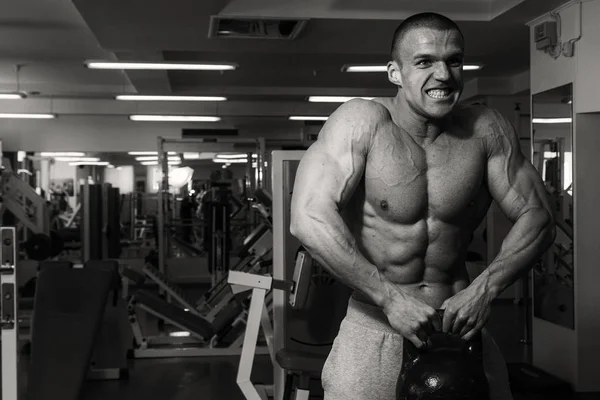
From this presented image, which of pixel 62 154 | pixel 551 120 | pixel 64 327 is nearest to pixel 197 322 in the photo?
pixel 64 327

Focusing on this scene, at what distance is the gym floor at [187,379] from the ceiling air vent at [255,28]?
2.20 metres

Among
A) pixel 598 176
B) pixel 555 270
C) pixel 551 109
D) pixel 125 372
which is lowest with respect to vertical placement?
pixel 125 372

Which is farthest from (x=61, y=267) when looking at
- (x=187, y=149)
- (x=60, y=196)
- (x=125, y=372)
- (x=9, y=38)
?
(x=60, y=196)

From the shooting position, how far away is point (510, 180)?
1.63 m

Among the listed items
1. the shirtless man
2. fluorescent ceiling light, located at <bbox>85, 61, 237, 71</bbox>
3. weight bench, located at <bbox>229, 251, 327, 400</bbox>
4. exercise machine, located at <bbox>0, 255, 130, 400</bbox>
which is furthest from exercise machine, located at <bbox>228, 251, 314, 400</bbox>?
fluorescent ceiling light, located at <bbox>85, 61, 237, 71</bbox>

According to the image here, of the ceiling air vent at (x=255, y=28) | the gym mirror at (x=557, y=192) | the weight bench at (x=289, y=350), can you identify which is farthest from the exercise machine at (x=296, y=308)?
the ceiling air vent at (x=255, y=28)

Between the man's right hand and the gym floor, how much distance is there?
2.96 meters

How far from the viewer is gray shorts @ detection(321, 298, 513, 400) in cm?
162

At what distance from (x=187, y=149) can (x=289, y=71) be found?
303 centimetres

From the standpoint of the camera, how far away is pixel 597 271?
4.31 m

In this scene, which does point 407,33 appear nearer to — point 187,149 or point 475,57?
point 475,57

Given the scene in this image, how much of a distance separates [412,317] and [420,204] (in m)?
0.26

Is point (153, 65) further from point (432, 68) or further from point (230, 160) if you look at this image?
point (230, 160)

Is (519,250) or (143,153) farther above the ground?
(143,153)
